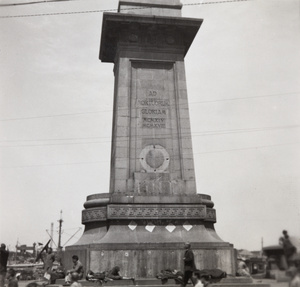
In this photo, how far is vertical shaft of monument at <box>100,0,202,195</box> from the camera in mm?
16828

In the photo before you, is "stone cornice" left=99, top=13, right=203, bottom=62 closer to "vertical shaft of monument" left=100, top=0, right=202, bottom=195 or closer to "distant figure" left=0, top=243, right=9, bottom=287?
"vertical shaft of monument" left=100, top=0, right=202, bottom=195

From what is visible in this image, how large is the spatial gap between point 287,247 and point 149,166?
1178cm

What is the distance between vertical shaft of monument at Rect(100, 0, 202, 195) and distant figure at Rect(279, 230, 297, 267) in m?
10.8

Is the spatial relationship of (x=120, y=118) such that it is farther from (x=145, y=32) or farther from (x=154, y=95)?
(x=145, y=32)

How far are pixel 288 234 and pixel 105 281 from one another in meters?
8.07

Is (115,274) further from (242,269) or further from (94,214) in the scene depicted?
(242,269)

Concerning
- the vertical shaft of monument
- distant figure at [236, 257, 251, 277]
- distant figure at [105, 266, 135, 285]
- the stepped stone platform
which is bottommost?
the stepped stone platform

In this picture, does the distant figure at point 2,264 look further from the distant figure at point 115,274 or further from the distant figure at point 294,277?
the distant figure at point 294,277

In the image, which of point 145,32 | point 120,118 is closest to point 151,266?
point 120,118

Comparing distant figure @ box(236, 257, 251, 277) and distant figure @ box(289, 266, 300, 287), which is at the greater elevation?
distant figure @ box(236, 257, 251, 277)

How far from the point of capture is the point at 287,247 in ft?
17.9

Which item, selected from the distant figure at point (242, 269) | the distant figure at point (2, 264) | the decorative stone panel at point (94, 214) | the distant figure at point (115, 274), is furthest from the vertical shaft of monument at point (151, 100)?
the distant figure at point (2, 264)

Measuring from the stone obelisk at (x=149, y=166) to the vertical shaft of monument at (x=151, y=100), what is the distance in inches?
1.7

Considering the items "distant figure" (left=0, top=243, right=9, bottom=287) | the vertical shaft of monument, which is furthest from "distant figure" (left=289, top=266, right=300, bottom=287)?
the vertical shaft of monument
